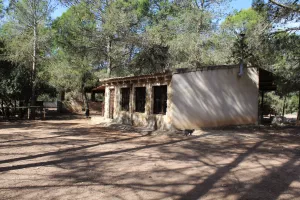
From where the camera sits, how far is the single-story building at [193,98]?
11664 millimetres

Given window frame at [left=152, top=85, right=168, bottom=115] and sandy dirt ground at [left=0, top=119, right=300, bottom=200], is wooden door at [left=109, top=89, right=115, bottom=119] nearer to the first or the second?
window frame at [left=152, top=85, right=168, bottom=115]

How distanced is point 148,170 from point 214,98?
771cm

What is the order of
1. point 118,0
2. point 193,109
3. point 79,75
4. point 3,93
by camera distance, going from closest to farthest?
point 193,109 → point 3,93 → point 79,75 → point 118,0

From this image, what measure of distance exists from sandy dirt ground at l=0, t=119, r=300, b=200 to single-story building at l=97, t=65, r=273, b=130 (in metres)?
3.10

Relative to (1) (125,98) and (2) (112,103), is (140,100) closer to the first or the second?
(1) (125,98)

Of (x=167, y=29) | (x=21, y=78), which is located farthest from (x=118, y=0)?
(x=21, y=78)

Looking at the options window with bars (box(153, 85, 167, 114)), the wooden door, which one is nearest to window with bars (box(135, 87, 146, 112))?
window with bars (box(153, 85, 167, 114))

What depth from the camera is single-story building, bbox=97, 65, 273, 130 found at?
11.7 metres

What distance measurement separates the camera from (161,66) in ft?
70.2

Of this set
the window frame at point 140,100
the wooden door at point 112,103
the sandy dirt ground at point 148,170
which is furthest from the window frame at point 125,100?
the sandy dirt ground at point 148,170

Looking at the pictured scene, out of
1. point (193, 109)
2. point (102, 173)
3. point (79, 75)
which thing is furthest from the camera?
point (79, 75)

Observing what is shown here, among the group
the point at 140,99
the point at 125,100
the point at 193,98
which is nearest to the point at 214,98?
the point at 193,98

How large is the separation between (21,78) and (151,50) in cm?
913

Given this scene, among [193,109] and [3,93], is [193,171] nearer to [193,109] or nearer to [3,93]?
[193,109]
